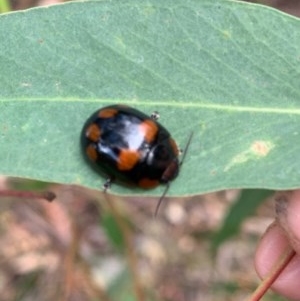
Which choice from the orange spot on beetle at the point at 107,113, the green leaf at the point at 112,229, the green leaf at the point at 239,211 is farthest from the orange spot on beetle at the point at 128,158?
the green leaf at the point at 112,229

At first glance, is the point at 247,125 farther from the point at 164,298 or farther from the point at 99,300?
the point at 164,298

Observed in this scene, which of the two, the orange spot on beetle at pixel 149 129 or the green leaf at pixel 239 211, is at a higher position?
the orange spot on beetle at pixel 149 129

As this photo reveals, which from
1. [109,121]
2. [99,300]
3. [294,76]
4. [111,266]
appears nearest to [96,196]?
[99,300]

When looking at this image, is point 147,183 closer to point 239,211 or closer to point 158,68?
point 158,68

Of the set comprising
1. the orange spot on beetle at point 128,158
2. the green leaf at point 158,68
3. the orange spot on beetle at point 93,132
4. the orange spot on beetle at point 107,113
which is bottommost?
the orange spot on beetle at point 128,158

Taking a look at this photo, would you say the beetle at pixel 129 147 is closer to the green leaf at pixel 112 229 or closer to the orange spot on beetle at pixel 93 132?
the orange spot on beetle at pixel 93 132

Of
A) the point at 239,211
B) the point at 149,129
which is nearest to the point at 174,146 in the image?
the point at 149,129

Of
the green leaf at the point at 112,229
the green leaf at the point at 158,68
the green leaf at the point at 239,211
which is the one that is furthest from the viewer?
the green leaf at the point at 112,229
